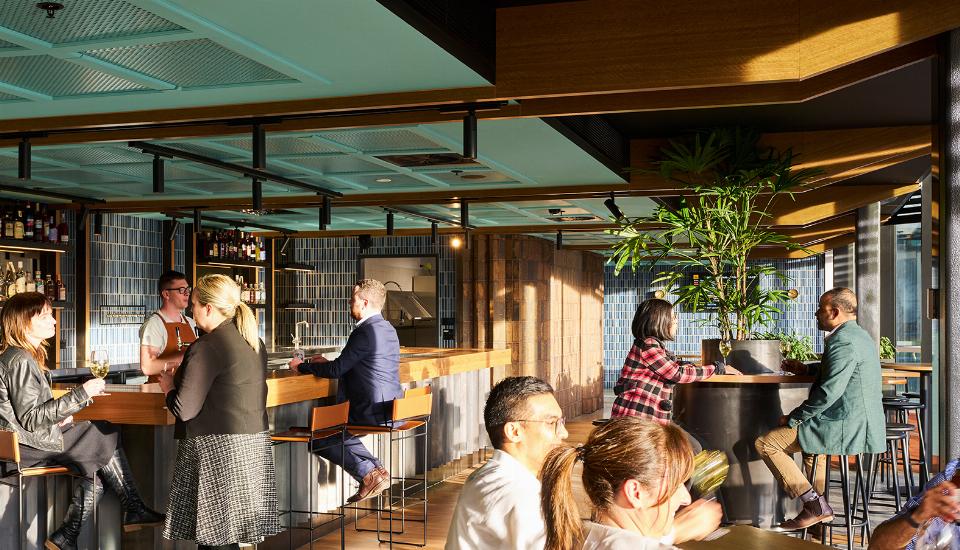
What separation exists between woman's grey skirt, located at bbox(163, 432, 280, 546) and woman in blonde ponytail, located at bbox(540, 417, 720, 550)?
254 centimetres

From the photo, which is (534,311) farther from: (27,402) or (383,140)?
(27,402)

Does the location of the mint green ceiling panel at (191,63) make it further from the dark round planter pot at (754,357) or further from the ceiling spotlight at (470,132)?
the dark round planter pot at (754,357)

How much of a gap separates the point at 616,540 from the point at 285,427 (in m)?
4.35

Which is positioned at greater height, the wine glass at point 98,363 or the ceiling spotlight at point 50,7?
the ceiling spotlight at point 50,7

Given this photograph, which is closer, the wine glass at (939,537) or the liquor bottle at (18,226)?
the wine glass at (939,537)

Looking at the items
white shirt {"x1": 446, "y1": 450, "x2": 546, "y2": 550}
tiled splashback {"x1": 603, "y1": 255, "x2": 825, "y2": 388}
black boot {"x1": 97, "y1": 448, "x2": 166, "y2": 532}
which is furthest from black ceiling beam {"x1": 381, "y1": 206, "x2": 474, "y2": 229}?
tiled splashback {"x1": 603, "y1": 255, "x2": 825, "y2": 388}

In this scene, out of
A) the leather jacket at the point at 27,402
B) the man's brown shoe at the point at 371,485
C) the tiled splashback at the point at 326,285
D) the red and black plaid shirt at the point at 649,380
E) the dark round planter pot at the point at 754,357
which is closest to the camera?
the leather jacket at the point at 27,402

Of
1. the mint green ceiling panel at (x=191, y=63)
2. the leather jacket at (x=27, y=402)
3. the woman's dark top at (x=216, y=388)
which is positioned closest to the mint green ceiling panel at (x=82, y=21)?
the mint green ceiling panel at (x=191, y=63)

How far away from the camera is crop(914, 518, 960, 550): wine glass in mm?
2189

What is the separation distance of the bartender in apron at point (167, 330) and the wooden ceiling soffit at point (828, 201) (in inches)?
235

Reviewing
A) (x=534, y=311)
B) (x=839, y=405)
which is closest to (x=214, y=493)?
(x=839, y=405)

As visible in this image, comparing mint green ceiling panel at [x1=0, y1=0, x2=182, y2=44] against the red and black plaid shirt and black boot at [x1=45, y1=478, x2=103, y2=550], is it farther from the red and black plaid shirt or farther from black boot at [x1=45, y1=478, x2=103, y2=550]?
the red and black plaid shirt

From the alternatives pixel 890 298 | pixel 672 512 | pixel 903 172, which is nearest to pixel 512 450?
pixel 672 512

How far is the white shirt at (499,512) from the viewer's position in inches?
88.4
